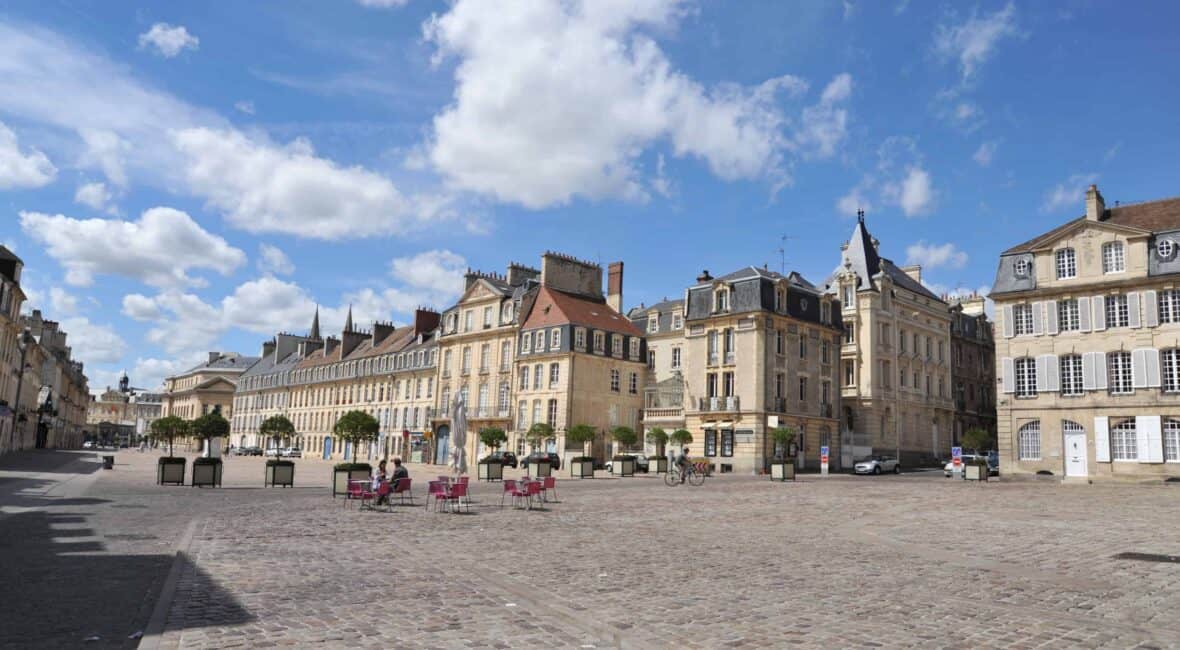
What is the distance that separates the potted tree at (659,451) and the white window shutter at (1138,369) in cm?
1965

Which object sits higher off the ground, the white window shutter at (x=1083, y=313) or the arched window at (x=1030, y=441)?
the white window shutter at (x=1083, y=313)

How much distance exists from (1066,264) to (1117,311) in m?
2.88

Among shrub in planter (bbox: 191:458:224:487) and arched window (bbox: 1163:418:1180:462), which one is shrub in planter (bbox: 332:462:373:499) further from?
arched window (bbox: 1163:418:1180:462)

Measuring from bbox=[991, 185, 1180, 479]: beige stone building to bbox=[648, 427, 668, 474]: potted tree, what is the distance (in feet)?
50.0

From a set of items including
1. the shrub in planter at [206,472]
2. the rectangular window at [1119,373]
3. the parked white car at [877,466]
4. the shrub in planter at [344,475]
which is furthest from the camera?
the parked white car at [877,466]

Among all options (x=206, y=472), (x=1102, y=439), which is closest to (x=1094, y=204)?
(x=1102, y=439)

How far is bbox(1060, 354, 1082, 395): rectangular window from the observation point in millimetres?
34094

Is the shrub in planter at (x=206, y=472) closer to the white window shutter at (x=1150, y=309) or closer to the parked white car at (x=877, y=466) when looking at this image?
the parked white car at (x=877, y=466)


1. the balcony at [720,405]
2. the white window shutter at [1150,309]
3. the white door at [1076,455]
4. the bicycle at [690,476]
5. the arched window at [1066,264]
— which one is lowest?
the bicycle at [690,476]

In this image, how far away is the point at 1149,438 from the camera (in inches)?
1253

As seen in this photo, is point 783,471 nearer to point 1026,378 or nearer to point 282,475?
point 1026,378

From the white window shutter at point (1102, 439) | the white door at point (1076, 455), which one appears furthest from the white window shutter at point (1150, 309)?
the white door at point (1076, 455)

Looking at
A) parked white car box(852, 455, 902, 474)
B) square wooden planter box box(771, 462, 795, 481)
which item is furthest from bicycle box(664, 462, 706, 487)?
parked white car box(852, 455, 902, 474)

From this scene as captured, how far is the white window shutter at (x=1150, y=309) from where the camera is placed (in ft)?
105
